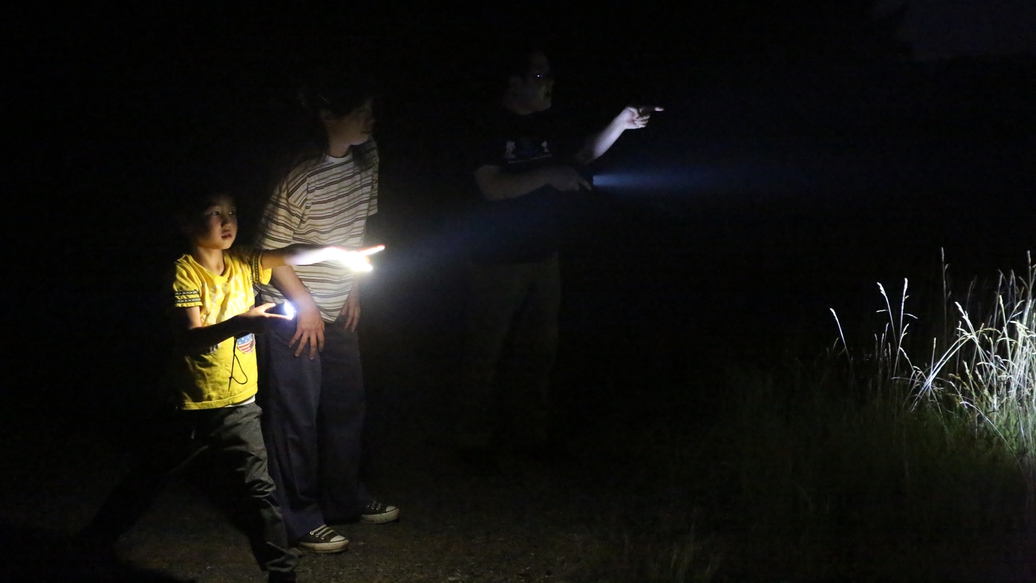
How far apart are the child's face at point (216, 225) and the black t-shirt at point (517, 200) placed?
1.49m

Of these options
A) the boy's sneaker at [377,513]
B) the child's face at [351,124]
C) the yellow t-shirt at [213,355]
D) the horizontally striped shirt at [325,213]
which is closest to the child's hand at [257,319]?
the yellow t-shirt at [213,355]

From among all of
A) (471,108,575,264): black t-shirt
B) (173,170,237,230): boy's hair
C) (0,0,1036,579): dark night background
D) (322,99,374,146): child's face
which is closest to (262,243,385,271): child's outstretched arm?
(173,170,237,230): boy's hair

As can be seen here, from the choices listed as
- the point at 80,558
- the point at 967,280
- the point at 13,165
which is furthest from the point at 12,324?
the point at 967,280

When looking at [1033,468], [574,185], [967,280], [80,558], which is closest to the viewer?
[80,558]

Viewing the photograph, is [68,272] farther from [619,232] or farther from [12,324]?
[619,232]

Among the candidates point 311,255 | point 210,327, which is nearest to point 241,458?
point 210,327

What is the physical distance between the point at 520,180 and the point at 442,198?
1.80 m

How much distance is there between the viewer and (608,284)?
351 inches

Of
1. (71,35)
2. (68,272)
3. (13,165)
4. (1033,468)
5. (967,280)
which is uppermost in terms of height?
(71,35)

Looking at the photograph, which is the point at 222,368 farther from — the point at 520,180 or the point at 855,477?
the point at 855,477

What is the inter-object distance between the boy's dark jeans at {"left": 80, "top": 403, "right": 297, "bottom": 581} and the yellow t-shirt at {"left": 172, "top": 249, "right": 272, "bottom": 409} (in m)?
0.06

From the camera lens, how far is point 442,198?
6.36 metres

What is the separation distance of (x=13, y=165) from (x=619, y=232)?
5.41 metres

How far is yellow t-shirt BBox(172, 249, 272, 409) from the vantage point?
3381mm
